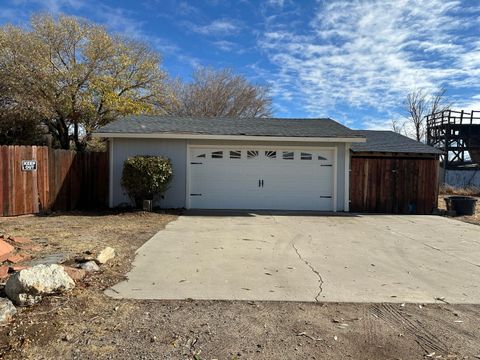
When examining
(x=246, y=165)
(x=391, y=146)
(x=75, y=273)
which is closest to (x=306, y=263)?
(x=75, y=273)

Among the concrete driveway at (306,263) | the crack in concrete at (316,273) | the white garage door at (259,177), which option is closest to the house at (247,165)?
the white garage door at (259,177)

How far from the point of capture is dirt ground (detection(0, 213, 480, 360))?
11.5 ft

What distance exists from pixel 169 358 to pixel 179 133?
1039cm

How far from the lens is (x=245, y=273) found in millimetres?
5926

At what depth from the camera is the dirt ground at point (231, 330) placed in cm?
351

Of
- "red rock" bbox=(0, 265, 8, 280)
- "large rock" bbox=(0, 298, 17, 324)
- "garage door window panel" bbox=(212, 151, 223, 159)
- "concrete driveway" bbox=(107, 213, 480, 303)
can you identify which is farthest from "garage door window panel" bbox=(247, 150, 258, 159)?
"large rock" bbox=(0, 298, 17, 324)

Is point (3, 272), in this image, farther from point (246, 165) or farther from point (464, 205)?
point (464, 205)

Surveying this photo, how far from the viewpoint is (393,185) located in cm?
1445

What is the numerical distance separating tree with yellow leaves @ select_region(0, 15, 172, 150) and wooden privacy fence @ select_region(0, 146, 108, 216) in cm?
931

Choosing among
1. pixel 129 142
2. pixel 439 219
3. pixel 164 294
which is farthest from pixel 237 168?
pixel 164 294

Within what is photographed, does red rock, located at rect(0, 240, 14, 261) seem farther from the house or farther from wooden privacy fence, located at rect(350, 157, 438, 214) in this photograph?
wooden privacy fence, located at rect(350, 157, 438, 214)

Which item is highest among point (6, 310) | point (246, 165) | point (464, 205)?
point (246, 165)

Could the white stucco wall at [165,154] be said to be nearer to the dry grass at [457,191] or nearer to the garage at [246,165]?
the garage at [246,165]

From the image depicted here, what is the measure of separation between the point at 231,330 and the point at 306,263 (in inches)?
115
